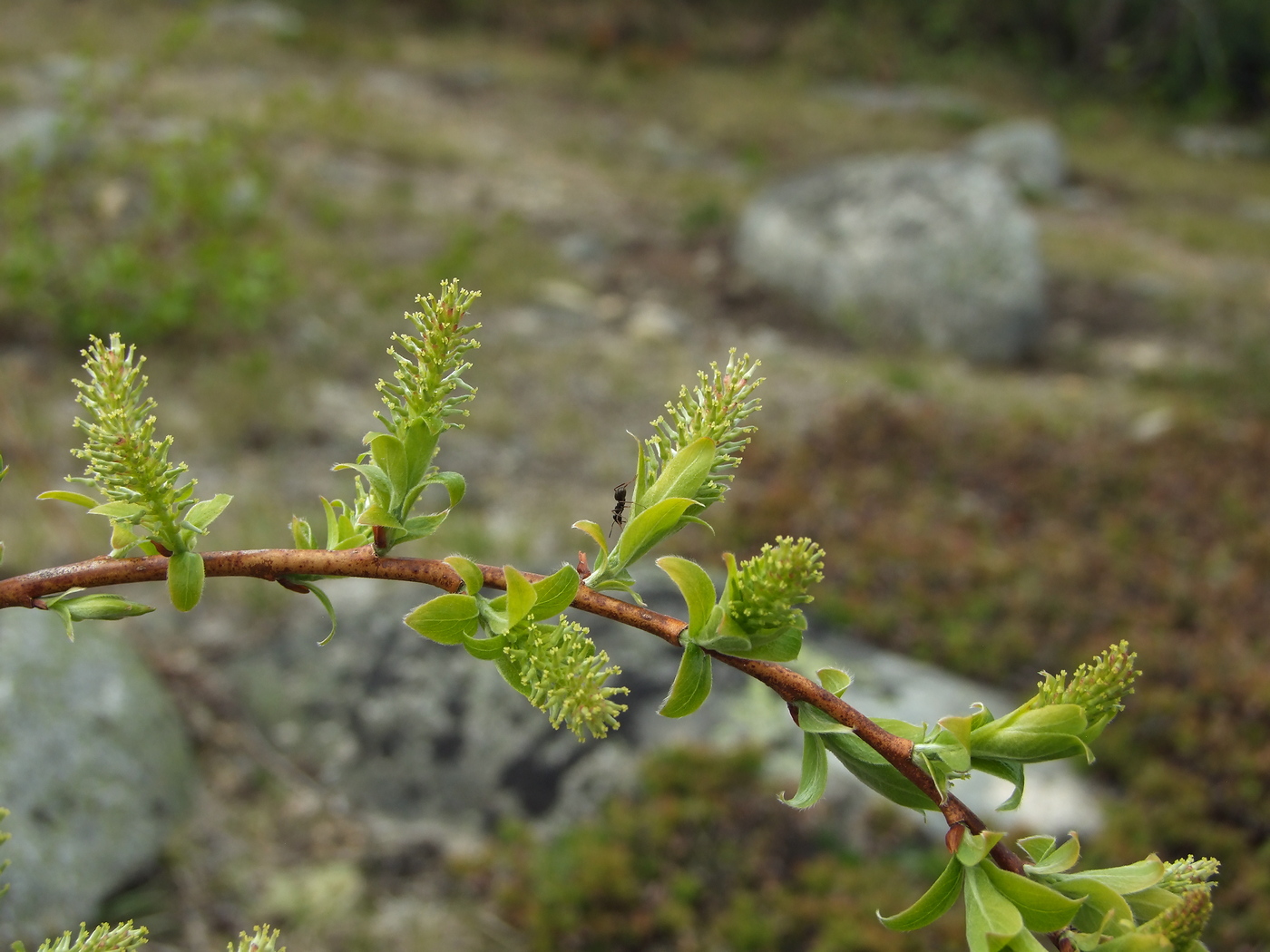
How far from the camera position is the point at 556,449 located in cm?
644

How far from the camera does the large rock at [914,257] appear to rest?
353 inches

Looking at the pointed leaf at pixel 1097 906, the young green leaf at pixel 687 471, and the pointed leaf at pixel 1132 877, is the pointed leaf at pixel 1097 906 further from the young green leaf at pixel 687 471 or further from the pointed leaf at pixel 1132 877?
the young green leaf at pixel 687 471

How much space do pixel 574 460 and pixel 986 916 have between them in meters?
5.81

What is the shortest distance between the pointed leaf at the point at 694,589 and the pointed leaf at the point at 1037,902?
0.73 feet

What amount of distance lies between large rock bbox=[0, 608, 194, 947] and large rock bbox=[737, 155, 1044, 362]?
6721 mm

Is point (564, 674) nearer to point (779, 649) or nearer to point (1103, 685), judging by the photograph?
point (779, 649)

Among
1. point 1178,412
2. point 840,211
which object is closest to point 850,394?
point 1178,412

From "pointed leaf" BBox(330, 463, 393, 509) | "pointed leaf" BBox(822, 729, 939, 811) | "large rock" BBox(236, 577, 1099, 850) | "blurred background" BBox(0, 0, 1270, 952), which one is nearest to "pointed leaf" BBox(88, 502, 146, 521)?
"pointed leaf" BBox(330, 463, 393, 509)

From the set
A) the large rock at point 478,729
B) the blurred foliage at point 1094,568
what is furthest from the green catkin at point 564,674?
the blurred foliage at point 1094,568

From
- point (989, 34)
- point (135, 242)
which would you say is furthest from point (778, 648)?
point (989, 34)

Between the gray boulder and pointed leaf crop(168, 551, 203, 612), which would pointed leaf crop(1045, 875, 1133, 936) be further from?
the gray boulder

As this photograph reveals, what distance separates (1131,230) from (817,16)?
803 centimetres

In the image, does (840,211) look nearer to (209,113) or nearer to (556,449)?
(556,449)

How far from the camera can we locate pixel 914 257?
918 cm
